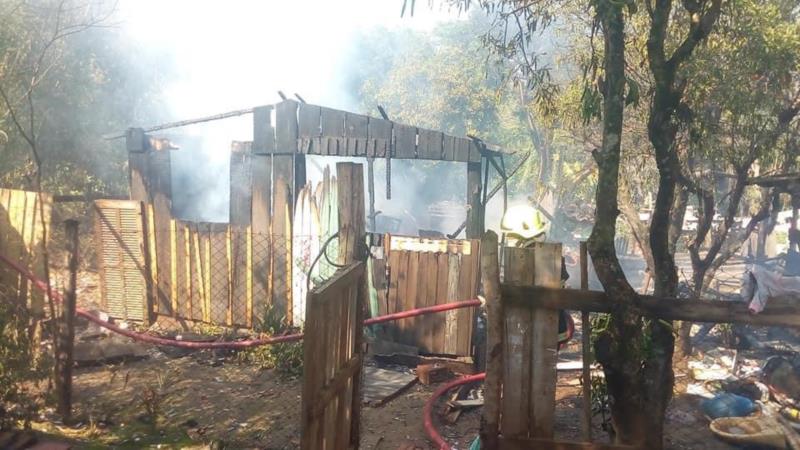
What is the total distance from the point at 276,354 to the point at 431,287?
Answer: 2434mm

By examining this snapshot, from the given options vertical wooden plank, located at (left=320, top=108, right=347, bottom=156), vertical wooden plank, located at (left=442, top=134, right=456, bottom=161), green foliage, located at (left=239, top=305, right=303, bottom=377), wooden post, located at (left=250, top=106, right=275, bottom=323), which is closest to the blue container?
green foliage, located at (left=239, top=305, right=303, bottom=377)

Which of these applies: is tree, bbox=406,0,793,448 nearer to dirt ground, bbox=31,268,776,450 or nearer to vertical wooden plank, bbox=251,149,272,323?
dirt ground, bbox=31,268,776,450

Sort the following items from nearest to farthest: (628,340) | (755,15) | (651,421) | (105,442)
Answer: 1. (628,340)
2. (651,421)
3. (105,442)
4. (755,15)

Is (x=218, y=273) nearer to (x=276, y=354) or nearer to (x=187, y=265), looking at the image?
(x=187, y=265)

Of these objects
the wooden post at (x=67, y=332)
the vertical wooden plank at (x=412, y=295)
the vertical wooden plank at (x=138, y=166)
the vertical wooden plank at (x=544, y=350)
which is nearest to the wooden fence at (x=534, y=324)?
the vertical wooden plank at (x=544, y=350)

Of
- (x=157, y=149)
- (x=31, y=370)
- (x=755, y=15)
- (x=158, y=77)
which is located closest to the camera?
(x=31, y=370)

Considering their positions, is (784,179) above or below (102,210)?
above

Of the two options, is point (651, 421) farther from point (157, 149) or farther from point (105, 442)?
point (157, 149)

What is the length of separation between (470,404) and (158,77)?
62.6 ft

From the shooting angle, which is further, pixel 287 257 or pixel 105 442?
pixel 287 257

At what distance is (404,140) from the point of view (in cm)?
997

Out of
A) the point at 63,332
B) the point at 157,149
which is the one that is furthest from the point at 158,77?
the point at 63,332

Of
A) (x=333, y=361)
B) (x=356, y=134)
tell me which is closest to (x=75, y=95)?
(x=356, y=134)

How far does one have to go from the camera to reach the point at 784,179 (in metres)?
7.21
